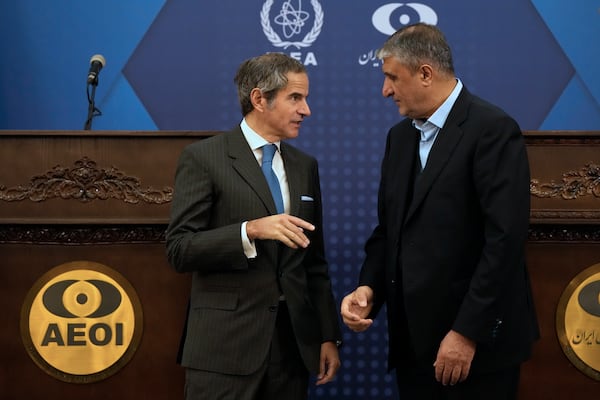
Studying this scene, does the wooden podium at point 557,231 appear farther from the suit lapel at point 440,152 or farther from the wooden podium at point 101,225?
the wooden podium at point 101,225

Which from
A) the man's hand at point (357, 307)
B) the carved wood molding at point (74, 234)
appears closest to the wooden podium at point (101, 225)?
the carved wood molding at point (74, 234)

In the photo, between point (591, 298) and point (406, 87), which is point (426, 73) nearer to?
point (406, 87)

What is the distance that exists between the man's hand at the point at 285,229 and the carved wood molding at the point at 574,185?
3.77ft

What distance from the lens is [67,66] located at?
14.0ft

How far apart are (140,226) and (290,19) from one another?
1659 mm

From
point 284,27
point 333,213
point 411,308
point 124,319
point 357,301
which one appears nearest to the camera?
point 411,308

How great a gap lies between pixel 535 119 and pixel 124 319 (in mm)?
2370

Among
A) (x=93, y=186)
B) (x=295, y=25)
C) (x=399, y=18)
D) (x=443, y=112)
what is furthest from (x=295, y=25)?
(x=443, y=112)

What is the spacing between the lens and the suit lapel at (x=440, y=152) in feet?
7.31

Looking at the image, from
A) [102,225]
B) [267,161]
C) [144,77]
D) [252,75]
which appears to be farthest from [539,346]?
[144,77]

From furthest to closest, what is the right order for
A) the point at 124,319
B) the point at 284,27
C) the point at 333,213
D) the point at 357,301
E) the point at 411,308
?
the point at 284,27 → the point at 333,213 → the point at 124,319 → the point at 357,301 → the point at 411,308

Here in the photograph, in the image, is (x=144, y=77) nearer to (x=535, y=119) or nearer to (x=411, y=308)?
(x=535, y=119)

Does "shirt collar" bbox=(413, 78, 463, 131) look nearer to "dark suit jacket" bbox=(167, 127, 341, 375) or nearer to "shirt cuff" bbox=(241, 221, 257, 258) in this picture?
"dark suit jacket" bbox=(167, 127, 341, 375)

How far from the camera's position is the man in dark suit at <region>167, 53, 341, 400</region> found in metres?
2.34
